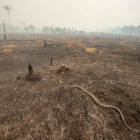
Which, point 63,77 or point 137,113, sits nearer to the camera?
point 137,113

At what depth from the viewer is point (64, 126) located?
21.6 feet

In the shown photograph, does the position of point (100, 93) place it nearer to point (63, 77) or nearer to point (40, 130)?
point (63, 77)

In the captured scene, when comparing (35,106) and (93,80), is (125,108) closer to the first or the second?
(93,80)

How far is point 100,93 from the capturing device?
31.6 feet

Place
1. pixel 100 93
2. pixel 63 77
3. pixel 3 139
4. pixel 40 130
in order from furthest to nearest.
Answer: pixel 63 77
pixel 100 93
pixel 40 130
pixel 3 139

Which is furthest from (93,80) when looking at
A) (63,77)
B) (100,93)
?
(63,77)

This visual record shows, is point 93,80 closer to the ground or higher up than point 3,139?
higher up

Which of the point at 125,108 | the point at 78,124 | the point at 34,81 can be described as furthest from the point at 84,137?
the point at 34,81

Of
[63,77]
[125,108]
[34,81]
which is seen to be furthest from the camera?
[63,77]

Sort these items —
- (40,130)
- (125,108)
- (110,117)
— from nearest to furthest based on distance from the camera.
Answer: (40,130) → (110,117) → (125,108)

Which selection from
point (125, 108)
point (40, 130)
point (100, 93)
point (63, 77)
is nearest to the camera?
point (40, 130)

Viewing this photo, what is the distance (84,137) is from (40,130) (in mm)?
2371

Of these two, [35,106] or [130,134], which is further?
[35,106]

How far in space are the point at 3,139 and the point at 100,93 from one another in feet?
23.4
